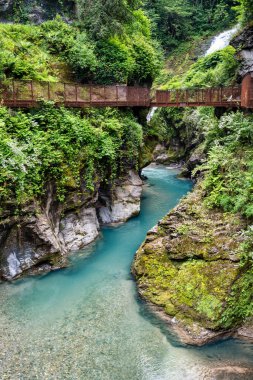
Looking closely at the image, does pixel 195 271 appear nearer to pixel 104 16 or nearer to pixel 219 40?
pixel 104 16

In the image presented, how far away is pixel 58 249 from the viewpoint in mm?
16578

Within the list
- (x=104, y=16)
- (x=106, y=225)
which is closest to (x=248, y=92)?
(x=106, y=225)

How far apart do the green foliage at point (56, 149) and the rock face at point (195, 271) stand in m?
5.51

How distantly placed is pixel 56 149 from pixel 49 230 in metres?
4.03

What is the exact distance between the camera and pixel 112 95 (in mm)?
22344

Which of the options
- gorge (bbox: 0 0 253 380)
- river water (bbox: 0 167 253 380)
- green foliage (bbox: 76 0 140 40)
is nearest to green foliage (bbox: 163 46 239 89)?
gorge (bbox: 0 0 253 380)

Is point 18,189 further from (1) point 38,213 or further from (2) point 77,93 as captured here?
(2) point 77,93

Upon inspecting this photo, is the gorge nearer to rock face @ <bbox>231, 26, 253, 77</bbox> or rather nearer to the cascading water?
rock face @ <bbox>231, 26, 253, 77</bbox>

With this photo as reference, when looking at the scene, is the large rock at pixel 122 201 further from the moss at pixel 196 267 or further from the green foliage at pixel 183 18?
the green foliage at pixel 183 18

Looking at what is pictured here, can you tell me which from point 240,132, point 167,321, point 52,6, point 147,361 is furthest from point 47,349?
point 52,6

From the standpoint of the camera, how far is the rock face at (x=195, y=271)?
39.3 feet

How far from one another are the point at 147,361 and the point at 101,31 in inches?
847

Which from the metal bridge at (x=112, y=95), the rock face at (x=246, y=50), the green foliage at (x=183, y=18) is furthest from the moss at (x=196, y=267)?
the green foliage at (x=183, y=18)

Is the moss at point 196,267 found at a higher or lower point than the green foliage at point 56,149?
lower
